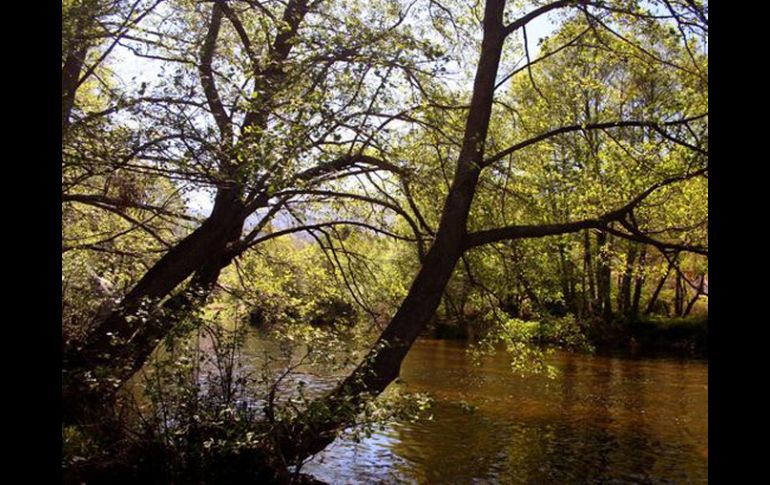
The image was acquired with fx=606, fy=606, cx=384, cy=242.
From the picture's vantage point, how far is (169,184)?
790cm

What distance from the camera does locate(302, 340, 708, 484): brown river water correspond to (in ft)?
30.6

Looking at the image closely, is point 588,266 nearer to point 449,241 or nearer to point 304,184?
point 449,241

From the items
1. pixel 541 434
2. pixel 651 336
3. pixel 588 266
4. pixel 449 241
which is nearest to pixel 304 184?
pixel 449 241

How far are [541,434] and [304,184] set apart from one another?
766cm

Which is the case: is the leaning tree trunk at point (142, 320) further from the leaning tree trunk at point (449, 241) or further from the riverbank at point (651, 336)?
the riverbank at point (651, 336)

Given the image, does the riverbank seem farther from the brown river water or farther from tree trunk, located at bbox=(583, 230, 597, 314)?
the brown river water

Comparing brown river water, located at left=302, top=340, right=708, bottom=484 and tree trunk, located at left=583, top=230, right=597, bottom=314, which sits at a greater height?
tree trunk, located at left=583, top=230, right=597, bottom=314

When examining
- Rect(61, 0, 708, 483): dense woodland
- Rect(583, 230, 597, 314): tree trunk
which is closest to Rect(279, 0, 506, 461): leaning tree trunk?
Rect(61, 0, 708, 483): dense woodland

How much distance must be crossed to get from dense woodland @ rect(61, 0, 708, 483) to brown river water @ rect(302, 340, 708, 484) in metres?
1.48

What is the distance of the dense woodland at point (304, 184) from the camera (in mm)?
5680

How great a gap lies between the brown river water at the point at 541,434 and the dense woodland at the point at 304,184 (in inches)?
58.1

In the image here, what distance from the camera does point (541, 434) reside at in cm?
1161
